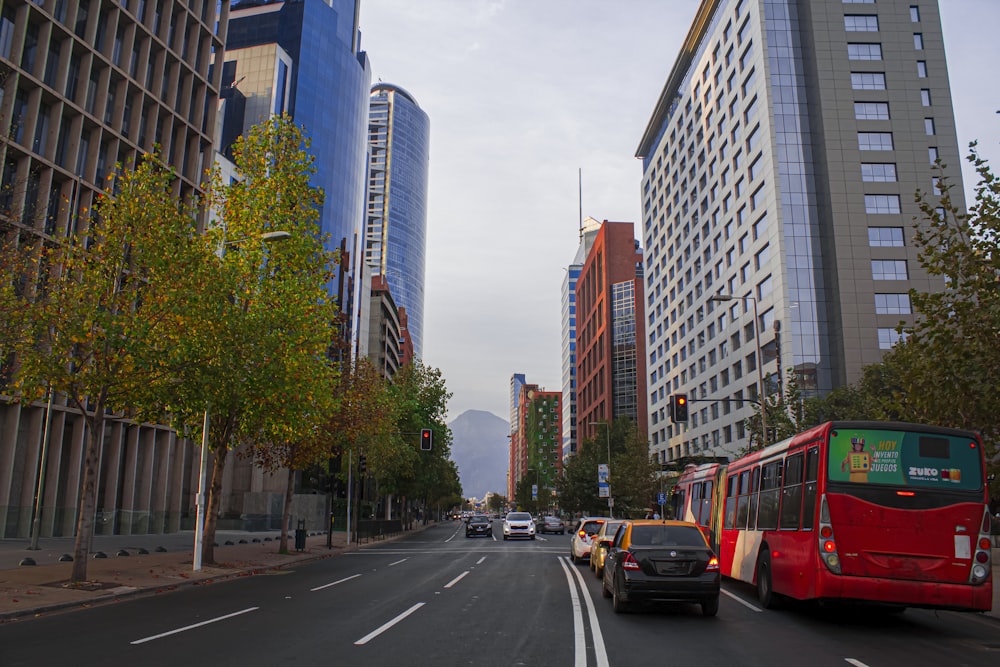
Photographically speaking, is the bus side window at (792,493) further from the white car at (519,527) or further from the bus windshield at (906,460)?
the white car at (519,527)

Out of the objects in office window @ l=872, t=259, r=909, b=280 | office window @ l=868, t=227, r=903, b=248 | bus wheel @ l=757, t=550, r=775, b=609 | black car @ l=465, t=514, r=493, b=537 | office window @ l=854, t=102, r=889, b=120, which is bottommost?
black car @ l=465, t=514, r=493, b=537

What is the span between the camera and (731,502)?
18.4 meters

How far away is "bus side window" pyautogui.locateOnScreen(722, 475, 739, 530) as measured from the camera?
18.1 m

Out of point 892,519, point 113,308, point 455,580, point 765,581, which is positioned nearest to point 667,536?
point 765,581

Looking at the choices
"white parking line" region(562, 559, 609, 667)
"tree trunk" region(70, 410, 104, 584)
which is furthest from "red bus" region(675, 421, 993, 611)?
"tree trunk" region(70, 410, 104, 584)

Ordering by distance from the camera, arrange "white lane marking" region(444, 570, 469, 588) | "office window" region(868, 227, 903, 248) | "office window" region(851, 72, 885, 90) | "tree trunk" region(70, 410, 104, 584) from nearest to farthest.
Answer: "tree trunk" region(70, 410, 104, 584) → "white lane marking" region(444, 570, 469, 588) → "office window" region(868, 227, 903, 248) → "office window" region(851, 72, 885, 90)

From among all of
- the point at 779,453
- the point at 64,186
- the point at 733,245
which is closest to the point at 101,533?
the point at 64,186

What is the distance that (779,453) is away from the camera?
14.8 metres

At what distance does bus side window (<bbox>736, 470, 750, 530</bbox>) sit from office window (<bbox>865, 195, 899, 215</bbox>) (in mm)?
52072

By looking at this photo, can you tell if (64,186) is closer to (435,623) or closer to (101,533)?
(101,533)

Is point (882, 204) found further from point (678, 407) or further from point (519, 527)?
point (678, 407)

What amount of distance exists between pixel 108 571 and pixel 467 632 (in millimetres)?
13294

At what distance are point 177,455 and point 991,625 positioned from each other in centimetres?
4331

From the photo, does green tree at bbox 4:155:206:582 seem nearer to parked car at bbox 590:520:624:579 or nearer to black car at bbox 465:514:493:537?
parked car at bbox 590:520:624:579
